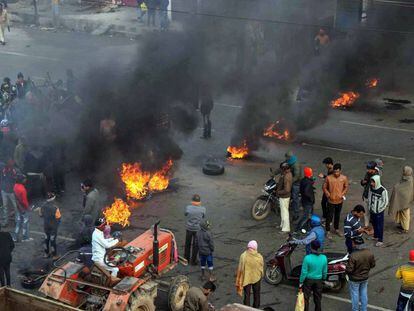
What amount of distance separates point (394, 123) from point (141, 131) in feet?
29.6

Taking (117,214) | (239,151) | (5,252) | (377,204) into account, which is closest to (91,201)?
(117,214)

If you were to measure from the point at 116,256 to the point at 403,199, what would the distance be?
20.8ft

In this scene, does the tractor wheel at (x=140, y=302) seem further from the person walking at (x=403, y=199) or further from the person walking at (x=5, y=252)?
the person walking at (x=403, y=199)

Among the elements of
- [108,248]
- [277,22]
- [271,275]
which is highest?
[277,22]

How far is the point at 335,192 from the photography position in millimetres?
14852

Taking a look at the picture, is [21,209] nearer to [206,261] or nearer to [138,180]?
[138,180]

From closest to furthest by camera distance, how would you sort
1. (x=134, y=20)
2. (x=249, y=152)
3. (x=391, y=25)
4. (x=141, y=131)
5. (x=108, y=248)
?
(x=108, y=248)
(x=141, y=131)
(x=249, y=152)
(x=391, y=25)
(x=134, y=20)

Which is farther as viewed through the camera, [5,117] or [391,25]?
[391,25]

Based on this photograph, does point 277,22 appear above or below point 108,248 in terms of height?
above

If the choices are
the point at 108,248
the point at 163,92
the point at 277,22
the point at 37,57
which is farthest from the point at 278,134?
the point at 37,57

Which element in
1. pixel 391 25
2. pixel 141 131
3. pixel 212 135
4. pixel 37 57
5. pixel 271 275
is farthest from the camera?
pixel 37 57

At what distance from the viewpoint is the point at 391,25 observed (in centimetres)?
2680

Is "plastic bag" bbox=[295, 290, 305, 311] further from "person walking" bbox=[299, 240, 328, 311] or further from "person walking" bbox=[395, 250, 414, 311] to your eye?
"person walking" bbox=[395, 250, 414, 311]

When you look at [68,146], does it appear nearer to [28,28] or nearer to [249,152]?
[249,152]
